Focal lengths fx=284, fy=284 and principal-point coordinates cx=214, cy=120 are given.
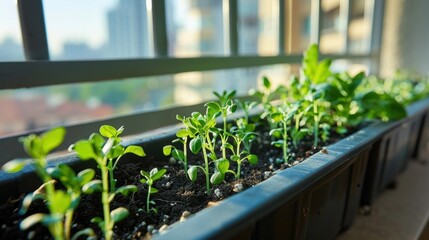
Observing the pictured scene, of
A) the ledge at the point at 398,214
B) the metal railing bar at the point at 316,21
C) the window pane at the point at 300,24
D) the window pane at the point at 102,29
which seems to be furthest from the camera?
the window pane at the point at 300,24

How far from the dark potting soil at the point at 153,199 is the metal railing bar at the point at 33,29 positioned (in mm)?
378

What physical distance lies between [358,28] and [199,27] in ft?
5.37

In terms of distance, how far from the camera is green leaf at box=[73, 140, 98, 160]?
0.37 m

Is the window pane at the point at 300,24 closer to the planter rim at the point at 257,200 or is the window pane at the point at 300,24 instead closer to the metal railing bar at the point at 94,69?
the metal railing bar at the point at 94,69

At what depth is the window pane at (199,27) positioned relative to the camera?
1.45 m

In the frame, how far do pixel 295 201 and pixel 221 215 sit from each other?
19 cm

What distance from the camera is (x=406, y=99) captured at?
133cm

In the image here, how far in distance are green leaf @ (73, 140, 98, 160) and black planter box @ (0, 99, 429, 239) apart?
0.14 m

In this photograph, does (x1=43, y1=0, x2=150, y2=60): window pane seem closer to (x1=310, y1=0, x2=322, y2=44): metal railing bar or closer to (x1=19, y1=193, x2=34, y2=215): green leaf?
(x1=19, y1=193, x2=34, y2=215): green leaf

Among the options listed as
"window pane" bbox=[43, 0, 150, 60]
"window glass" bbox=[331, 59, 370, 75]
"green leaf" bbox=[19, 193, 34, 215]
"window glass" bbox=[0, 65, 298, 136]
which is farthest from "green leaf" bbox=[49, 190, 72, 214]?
"window glass" bbox=[331, 59, 370, 75]

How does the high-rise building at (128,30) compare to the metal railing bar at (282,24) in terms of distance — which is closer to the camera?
the high-rise building at (128,30)

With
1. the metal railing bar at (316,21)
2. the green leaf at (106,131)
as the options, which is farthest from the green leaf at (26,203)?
the metal railing bar at (316,21)

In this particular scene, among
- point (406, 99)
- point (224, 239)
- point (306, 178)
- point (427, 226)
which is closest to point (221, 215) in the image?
point (224, 239)

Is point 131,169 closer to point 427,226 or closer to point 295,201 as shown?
point 295,201
